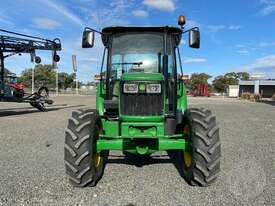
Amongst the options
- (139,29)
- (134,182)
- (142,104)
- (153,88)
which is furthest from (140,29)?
(134,182)

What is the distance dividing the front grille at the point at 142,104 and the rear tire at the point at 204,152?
641mm

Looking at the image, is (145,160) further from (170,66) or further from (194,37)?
(194,37)

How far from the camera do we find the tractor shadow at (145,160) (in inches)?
259

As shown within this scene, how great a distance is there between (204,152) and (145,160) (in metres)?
2.07

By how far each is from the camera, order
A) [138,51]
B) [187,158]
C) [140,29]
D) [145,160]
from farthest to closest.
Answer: [145,160] < [138,51] < [140,29] < [187,158]

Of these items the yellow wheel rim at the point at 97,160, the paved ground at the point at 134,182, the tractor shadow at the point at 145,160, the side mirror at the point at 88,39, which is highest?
the side mirror at the point at 88,39

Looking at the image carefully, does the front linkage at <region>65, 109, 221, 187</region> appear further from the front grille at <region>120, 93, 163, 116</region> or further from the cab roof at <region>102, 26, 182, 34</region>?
the cab roof at <region>102, 26, 182, 34</region>

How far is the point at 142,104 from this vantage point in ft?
17.9

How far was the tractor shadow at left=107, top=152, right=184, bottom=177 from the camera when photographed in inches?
259

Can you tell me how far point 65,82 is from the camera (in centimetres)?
9950

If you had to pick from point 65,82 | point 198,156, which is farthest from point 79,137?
point 65,82

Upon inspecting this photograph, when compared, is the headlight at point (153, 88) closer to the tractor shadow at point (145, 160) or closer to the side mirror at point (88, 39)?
the side mirror at point (88, 39)

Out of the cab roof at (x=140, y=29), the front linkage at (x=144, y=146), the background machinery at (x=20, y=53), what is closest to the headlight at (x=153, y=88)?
the front linkage at (x=144, y=146)

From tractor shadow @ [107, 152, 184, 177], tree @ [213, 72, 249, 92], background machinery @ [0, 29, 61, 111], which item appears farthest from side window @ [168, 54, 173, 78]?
tree @ [213, 72, 249, 92]
